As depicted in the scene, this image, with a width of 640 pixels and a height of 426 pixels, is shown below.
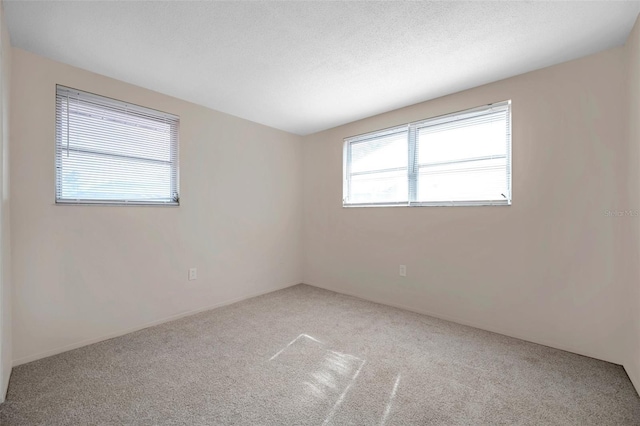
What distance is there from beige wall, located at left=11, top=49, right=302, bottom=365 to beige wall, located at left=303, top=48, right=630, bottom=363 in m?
1.81

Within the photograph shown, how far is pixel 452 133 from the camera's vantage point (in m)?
2.97

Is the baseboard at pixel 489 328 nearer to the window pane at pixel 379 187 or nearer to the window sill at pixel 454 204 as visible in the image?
the window sill at pixel 454 204

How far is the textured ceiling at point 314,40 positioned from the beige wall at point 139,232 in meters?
0.43

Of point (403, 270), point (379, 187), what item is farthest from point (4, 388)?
point (379, 187)

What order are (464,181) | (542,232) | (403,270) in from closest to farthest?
(542,232) < (464,181) < (403,270)

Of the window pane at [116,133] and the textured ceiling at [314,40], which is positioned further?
the window pane at [116,133]

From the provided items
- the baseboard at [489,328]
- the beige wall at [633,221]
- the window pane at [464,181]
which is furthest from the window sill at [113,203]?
the beige wall at [633,221]

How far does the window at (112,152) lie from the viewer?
2316mm

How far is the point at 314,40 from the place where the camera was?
199 centimetres

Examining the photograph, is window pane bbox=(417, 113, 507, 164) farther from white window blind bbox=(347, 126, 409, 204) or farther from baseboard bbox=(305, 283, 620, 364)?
baseboard bbox=(305, 283, 620, 364)

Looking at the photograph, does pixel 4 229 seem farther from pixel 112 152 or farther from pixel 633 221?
pixel 633 221

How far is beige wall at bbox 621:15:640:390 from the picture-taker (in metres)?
1.82

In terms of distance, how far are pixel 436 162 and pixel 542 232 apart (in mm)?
1187

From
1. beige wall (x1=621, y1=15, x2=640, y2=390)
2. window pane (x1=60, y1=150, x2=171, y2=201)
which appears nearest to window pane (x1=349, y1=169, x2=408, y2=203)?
beige wall (x1=621, y1=15, x2=640, y2=390)
